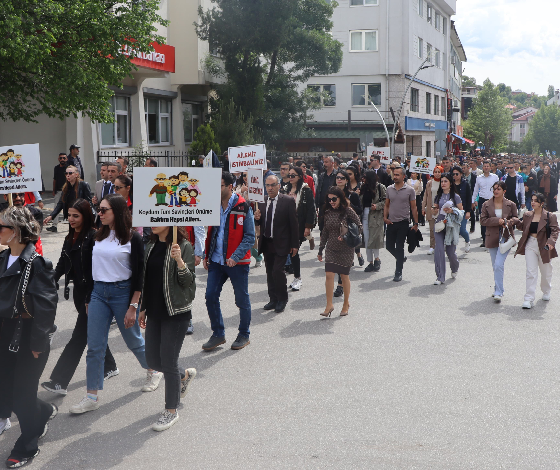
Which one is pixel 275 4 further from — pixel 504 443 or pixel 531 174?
pixel 504 443

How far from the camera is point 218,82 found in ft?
105

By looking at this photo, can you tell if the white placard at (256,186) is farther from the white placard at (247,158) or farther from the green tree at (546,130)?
the green tree at (546,130)

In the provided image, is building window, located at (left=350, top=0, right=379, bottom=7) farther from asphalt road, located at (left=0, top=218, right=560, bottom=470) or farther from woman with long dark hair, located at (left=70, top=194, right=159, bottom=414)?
woman with long dark hair, located at (left=70, top=194, right=159, bottom=414)

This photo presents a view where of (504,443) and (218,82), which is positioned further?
(218,82)

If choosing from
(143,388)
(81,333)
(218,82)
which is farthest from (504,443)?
(218,82)

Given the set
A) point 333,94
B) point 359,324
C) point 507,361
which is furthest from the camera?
point 333,94

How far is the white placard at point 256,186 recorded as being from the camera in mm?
9734

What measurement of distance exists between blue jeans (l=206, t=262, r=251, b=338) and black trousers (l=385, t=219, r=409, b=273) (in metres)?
4.61

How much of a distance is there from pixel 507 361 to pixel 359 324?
2025 millimetres

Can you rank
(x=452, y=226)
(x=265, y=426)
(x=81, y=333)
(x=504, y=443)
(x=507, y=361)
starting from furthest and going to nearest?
(x=452, y=226)
(x=507, y=361)
(x=81, y=333)
(x=265, y=426)
(x=504, y=443)

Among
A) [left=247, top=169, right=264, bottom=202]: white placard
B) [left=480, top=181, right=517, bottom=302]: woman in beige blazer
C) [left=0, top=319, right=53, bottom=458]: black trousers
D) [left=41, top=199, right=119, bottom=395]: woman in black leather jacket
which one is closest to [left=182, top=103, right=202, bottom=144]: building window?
[left=247, top=169, right=264, bottom=202]: white placard

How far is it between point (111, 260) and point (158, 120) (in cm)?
2454

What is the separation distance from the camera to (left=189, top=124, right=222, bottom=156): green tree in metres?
27.0

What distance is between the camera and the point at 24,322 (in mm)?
4770
